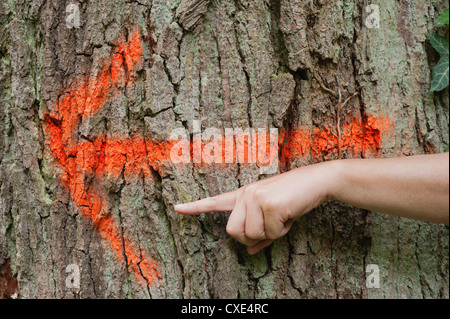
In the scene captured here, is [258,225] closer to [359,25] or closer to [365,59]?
[365,59]

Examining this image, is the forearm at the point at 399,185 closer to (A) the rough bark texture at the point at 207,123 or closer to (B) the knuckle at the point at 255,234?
(A) the rough bark texture at the point at 207,123

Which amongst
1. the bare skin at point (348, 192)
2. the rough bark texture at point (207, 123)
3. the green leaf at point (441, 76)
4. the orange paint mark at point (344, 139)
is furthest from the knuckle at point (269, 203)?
the green leaf at point (441, 76)

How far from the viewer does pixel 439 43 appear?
1671mm

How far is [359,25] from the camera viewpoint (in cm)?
166

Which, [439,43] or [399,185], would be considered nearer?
[399,185]

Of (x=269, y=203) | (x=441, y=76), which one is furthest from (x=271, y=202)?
(x=441, y=76)

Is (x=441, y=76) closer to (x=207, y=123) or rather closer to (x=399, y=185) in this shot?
(x=399, y=185)

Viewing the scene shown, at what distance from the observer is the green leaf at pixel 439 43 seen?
1664mm

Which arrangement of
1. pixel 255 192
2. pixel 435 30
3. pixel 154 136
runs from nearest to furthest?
pixel 255 192
pixel 154 136
pixel 435 30

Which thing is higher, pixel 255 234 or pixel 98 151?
pixel 98 151

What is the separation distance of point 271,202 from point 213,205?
0.81 feet

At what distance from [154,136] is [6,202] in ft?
2.72

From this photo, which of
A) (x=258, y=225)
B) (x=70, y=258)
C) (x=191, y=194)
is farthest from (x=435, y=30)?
(x=70, y=258)

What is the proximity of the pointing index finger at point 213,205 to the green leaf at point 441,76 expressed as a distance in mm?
1043
